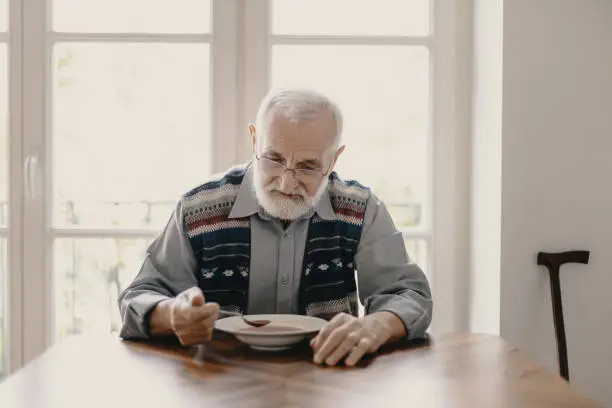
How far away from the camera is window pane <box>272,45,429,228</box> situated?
2795 mm

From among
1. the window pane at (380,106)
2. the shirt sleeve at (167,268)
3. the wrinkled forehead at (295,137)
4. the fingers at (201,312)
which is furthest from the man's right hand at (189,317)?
the window pane at (380,106)

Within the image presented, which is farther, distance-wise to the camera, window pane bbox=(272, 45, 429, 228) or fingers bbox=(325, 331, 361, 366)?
window pane bbox=(272, 45, 429, 228)

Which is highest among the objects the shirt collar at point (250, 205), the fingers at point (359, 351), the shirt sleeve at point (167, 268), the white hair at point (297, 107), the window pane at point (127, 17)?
the window pane at point (127, 17)

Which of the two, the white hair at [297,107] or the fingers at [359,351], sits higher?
the white hair at [297,107]

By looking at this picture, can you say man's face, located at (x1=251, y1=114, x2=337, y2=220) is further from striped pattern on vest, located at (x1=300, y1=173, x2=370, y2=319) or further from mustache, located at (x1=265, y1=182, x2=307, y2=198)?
striped pattern on vest, located at (x1=300, y1=173, x2=370, y2=319)

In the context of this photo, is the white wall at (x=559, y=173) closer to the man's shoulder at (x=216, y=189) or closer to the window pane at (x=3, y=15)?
the man's shoulder at (x=216, y=189)

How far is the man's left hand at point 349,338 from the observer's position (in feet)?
4.66

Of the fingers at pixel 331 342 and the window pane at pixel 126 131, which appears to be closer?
the fingers at pixel 331 342

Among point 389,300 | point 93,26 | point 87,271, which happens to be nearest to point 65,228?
point 87,271

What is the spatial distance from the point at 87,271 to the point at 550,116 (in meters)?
1.76

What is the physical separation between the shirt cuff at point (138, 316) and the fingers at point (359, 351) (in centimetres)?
45

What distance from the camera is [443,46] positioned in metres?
2.77

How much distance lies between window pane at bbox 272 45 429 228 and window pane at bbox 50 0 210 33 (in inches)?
14.7

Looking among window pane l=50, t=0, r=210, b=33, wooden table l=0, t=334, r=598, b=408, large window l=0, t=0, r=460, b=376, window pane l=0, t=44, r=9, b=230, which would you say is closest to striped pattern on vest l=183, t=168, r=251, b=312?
wooden table l=0, t=334, r=598, b=408
